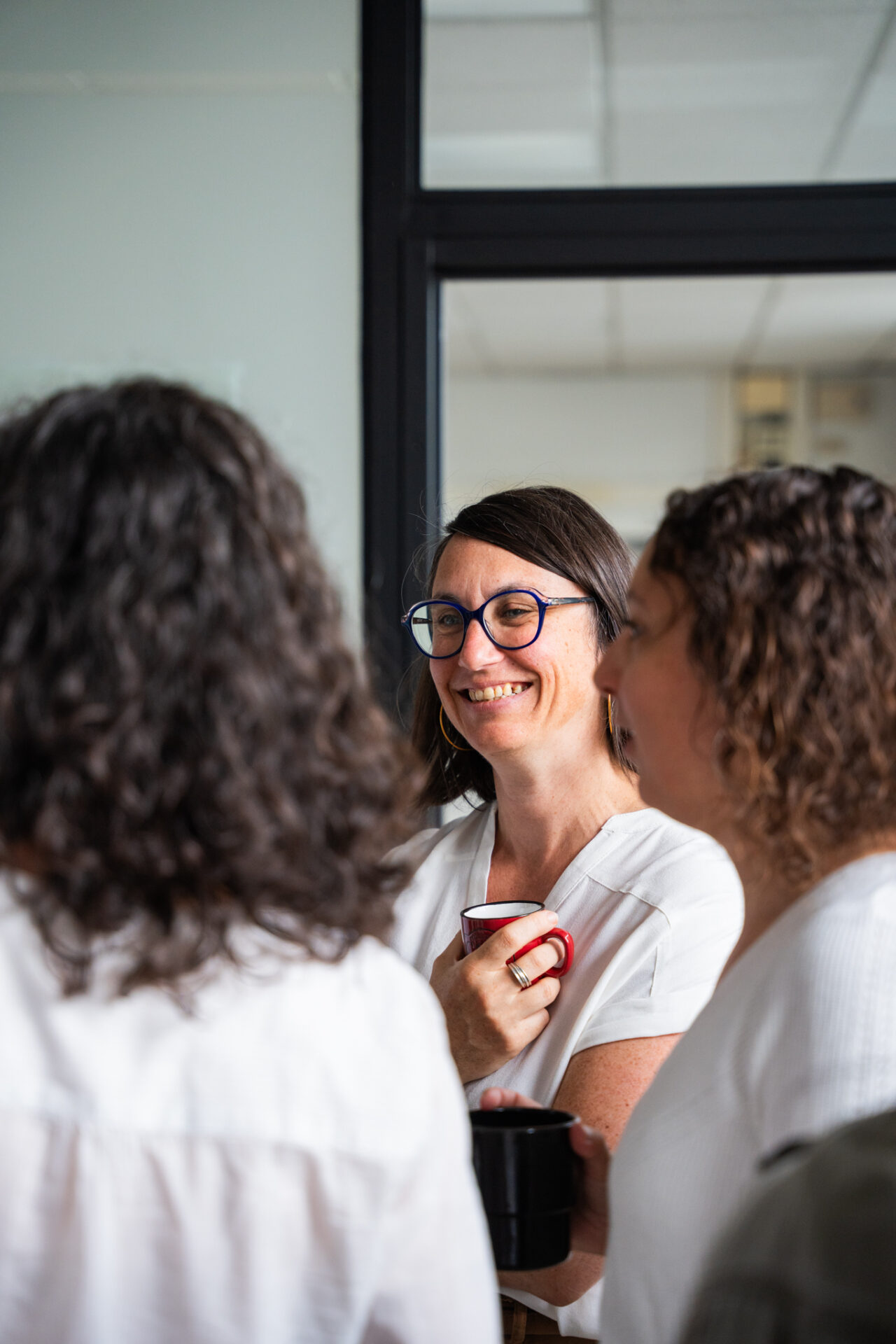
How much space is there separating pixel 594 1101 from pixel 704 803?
408 mm

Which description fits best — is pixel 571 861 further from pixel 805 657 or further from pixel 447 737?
pixel 805 657

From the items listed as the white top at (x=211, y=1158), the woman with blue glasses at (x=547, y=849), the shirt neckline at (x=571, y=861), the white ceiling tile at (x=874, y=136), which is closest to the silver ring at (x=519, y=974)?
the woman with blue glasses at (x=547, y=849)

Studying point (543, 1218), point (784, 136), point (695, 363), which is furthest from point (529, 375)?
point (543, 1218)

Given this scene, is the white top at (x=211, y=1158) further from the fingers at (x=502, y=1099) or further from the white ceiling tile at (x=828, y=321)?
the white ceiling tile at (x=828, y=321)

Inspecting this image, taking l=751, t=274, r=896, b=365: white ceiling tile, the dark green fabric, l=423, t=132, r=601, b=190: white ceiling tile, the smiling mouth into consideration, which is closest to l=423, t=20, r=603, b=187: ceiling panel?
l=423, t=132, r=601, b=190: white ceiling tile

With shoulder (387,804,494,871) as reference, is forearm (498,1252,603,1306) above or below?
below

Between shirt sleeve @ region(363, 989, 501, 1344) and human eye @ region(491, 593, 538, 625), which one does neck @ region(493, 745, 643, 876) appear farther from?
shirt sleeve @ region(363, 989, 501, 1344)

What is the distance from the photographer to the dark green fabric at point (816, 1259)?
36 cm

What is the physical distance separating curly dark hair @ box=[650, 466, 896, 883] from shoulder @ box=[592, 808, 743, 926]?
0.42m

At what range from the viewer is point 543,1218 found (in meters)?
0.87

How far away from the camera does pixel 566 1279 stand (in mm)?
1104

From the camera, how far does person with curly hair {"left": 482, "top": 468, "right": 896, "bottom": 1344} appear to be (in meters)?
0.73

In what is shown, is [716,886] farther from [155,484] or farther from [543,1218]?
[155,484]

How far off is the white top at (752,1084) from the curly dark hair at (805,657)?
2.0 inches
